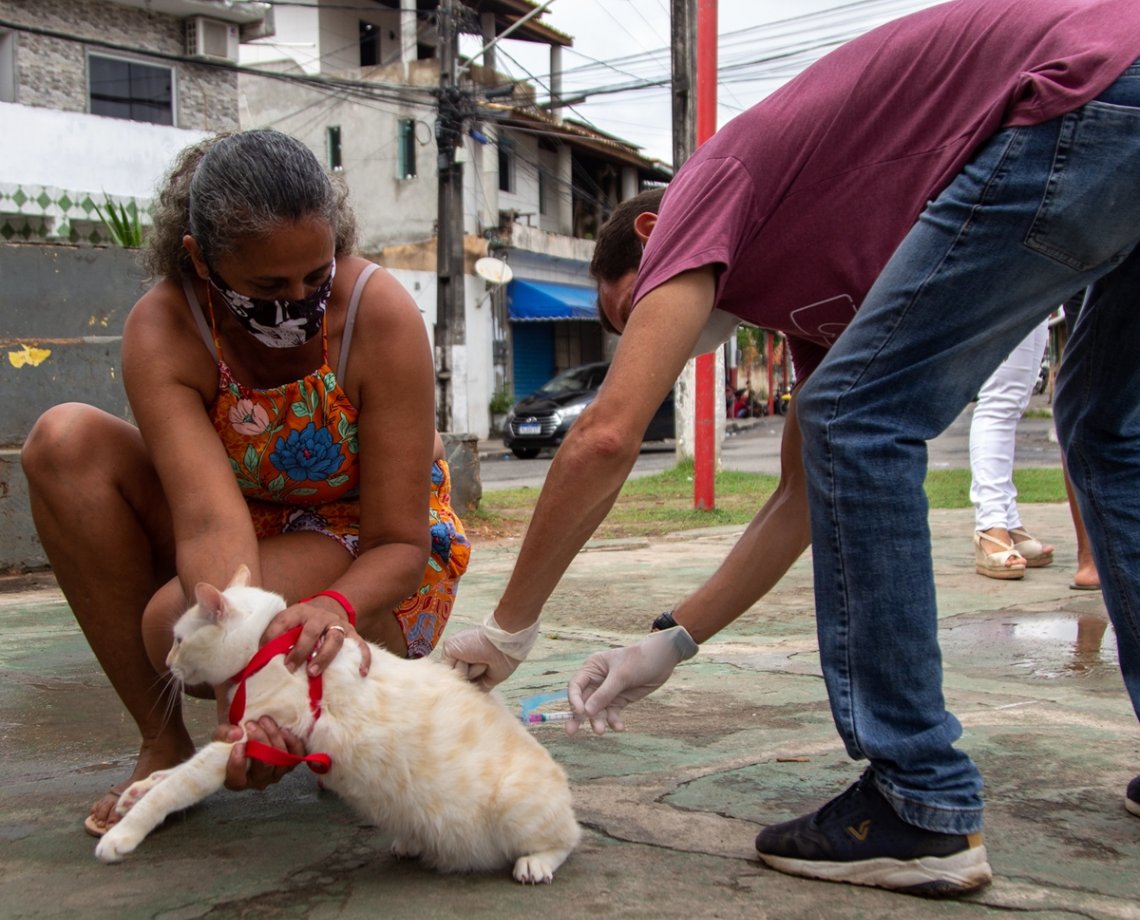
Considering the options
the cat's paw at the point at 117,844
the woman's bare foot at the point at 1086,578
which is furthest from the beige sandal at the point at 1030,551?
the cat's paw at the point at 117,844

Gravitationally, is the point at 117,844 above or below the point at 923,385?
below

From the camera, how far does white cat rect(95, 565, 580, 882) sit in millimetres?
1732

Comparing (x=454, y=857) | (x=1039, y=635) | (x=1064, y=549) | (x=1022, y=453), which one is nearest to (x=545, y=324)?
(x=1022, y=453)

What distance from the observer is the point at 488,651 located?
78.4 inches

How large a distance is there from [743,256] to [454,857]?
1.11 m

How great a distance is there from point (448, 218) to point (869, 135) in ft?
53.7

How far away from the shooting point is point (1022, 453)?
12.5m

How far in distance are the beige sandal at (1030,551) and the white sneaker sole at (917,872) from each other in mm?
3397

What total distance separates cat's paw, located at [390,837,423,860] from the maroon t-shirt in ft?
3.24

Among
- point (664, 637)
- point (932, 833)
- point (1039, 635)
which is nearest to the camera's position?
point (932, 833)

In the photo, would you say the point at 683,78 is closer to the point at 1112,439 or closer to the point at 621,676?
the point at 1112,439

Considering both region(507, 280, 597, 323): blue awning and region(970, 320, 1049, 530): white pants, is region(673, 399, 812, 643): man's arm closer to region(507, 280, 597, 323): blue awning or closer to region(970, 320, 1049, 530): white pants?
region(970, 320, 1049, 530): white pants

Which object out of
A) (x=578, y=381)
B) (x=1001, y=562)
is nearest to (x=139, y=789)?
(x=1001, y=562)

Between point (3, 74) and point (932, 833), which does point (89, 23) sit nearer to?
point (3, 74)
